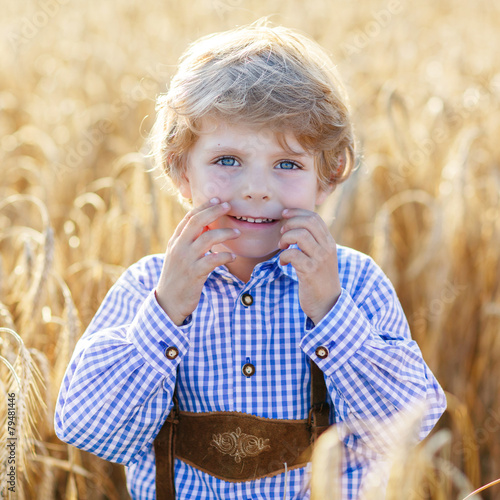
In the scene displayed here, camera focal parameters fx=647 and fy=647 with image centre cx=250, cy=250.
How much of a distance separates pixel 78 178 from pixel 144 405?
6.54 ft

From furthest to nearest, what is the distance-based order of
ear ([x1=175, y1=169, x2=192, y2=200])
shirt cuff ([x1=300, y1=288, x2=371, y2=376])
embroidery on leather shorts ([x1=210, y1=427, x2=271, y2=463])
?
ear ([x1=175, y1=169, x2=192, y2=200])
embroidery on leather shorts ([x1=210, y1=427, x2=271, y2=463])
shirt cuff ([x1=300, y1=288, x2=371, y2=376])

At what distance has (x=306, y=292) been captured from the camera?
120 centimetres

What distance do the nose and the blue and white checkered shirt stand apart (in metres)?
0.15

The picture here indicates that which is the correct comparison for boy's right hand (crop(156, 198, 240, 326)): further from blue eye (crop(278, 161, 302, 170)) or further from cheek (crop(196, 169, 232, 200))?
blue eye (crop(278, 161, 302, 170))

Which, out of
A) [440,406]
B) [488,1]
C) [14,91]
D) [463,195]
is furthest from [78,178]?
[488,1]

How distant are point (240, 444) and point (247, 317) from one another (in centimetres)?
25

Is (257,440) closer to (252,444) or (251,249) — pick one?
(252,444)

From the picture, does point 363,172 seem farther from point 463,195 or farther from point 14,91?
point 14,91

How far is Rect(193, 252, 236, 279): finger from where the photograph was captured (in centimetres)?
119

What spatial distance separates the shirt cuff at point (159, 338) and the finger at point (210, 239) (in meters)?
0.13

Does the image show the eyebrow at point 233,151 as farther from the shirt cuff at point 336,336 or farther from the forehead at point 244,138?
the shirt cuff at point 336,336

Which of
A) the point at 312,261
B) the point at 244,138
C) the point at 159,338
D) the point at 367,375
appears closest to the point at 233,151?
the point at 244,138

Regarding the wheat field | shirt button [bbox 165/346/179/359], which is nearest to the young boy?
shirt button [bbox 165/346/179/359]

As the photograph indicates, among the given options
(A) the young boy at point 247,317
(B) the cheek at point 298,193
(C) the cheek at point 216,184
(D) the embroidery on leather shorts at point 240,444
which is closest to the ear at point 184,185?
(A) the young boy at point 247,317
